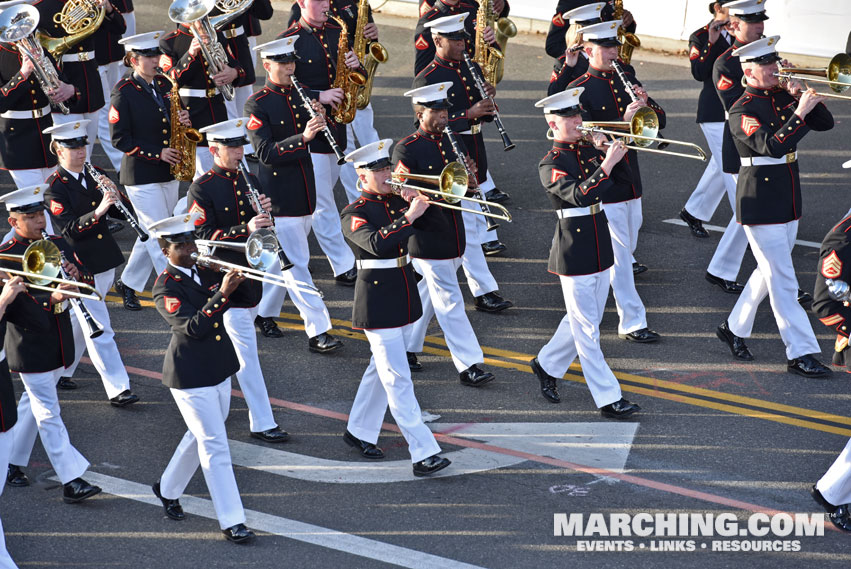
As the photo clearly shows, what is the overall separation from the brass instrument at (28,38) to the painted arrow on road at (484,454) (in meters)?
4.47

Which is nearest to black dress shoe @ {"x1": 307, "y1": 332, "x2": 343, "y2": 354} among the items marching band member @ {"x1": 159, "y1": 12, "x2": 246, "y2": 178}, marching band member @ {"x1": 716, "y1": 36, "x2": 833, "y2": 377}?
marching band member @ {"x1": 159, "y1": 12, "x2": 246, "y2": 178}

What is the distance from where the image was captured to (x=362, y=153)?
29.1ft

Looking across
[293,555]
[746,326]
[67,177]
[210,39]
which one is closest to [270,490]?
[293,555]

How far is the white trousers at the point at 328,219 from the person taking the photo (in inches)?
467

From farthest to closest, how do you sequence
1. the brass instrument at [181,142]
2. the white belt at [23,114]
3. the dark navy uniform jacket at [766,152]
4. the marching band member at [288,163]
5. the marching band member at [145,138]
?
the white belt at [23,114], the brass instrument at [181,142], the marching band member at [145,138], the marching band member at [288,163], the dark navy uniform jacket at [766,152]

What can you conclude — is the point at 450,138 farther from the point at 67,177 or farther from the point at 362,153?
the point at 67,177

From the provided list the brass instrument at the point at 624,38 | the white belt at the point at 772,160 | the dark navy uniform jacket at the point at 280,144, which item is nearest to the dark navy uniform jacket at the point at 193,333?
the dark navy uniform jacket at the point at 280,144

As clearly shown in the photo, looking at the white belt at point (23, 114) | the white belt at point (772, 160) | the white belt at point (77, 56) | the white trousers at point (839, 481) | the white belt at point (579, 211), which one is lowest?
the white trousers at point (839, 481)

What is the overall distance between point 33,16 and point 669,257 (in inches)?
259

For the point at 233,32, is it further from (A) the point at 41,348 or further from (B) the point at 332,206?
(A) the point at 41,348

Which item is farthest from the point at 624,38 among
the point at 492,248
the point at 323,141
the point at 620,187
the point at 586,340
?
the point at 586,340

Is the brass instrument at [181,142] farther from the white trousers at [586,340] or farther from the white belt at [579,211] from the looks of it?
the white trousers at [586,340]

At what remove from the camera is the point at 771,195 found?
10.2 meters

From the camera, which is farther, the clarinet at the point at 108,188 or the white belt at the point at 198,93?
the white belt at the point at 198,93
